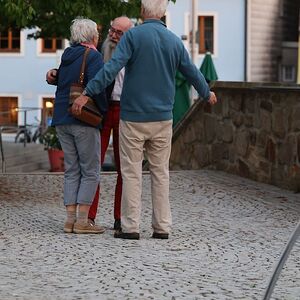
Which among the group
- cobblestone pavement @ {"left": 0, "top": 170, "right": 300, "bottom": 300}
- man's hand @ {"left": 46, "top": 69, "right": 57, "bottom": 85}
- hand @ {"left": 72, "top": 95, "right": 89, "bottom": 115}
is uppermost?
man's hand @ {"left": 46, "top": 69, "right": 57, "bottom": 85}

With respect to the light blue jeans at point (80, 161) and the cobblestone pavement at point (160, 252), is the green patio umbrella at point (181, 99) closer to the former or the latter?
the cobblestone pavement at point (160, 252)

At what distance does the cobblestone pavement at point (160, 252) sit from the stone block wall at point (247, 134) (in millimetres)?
695

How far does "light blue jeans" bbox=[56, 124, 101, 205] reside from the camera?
9.13m

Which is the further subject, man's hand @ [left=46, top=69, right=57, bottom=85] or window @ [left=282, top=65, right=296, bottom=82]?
window @ [left=282, top=65, right=296, bottom=82]

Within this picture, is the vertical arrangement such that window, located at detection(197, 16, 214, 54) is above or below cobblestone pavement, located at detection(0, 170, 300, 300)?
above

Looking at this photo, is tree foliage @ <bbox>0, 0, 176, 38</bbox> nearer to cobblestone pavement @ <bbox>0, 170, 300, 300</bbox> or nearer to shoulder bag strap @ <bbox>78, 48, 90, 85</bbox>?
cobblestone pavement @ <bbox>0, 170, 300, 300</bbox>

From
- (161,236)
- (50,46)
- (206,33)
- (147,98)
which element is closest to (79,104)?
(147,98)

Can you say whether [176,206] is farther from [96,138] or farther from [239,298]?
[239,298]

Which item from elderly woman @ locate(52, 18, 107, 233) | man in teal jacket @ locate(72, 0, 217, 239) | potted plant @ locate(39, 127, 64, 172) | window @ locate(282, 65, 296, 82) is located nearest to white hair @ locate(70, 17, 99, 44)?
elderly woman @ locate(52, 18, 107, 233)

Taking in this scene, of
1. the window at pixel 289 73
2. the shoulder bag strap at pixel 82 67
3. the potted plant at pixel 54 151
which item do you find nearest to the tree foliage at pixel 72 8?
→ the shoulder bag strap at pixel 82 67

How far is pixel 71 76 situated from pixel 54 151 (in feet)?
55.7

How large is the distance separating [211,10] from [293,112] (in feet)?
108

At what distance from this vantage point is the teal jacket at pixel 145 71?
8.68m

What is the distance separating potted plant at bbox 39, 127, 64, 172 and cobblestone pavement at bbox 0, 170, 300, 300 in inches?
510
